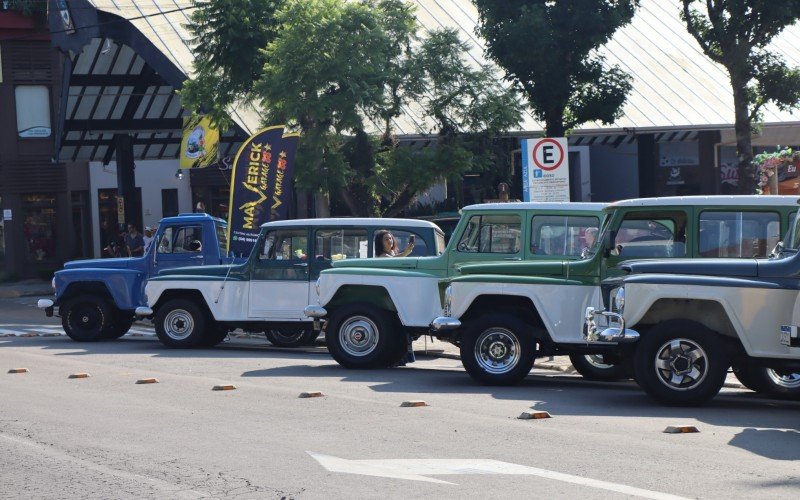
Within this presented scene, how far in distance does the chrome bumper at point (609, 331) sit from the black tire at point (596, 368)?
2.28m

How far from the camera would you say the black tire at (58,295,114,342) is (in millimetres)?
19812

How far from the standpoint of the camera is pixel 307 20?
24.5 meters

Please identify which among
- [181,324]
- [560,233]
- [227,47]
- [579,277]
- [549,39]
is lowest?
[181,324]

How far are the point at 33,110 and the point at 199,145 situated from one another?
13.3 meters

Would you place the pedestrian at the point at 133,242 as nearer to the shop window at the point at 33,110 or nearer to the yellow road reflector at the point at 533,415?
the shop window at the point at 33,110

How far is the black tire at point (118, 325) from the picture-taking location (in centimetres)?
1999

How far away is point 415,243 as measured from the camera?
1653 centimetres

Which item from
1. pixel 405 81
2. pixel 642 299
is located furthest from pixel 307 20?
pixel 642 299

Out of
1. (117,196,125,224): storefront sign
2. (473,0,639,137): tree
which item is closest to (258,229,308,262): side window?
(473,0,639,137): tree

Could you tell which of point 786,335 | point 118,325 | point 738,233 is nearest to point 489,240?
point 738,233

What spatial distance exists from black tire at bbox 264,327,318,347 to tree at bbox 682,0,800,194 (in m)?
8.16

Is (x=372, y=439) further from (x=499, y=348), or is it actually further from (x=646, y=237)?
(x=646, y=237)

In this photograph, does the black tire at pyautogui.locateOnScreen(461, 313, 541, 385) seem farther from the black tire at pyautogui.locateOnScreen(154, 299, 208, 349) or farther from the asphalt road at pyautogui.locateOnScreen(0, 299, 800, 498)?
the black tire at pyautogui.locateOnScreen(154, 299, 208, 349)

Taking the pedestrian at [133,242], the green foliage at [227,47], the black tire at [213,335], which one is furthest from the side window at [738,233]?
the pedestrian at [133,242]
